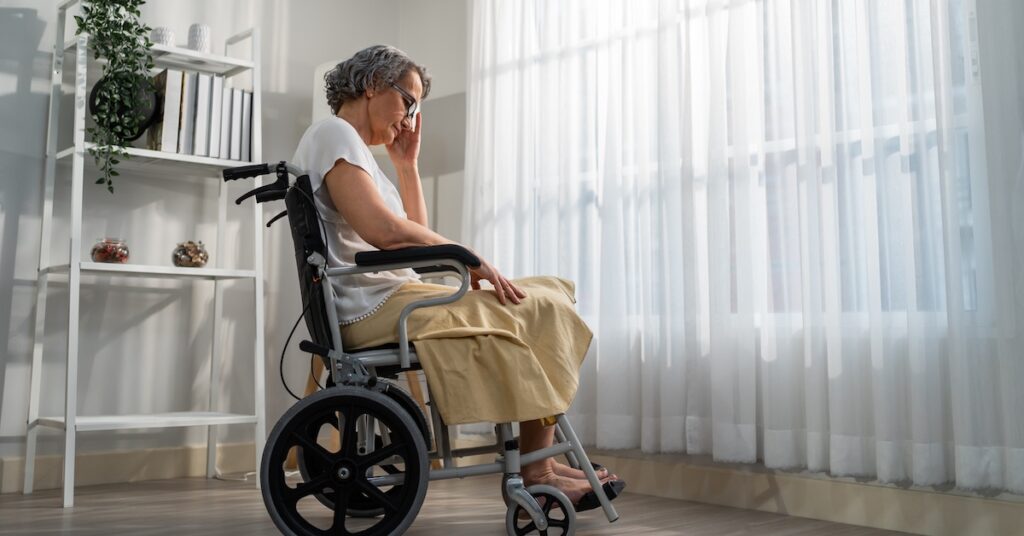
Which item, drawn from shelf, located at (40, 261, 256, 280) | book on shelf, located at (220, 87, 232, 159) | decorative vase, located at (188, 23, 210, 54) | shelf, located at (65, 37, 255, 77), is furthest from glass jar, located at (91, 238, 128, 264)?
decorative vase, located at (188, 23, 210, 54)

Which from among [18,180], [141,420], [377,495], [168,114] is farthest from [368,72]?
[18,180]

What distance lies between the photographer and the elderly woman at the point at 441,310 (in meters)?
1.73

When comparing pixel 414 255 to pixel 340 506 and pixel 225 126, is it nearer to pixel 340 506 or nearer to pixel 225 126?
pixel 340 506

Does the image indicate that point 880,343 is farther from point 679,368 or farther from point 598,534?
point 598,534

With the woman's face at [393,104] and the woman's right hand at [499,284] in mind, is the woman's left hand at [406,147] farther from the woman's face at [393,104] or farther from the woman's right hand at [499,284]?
the woman's right hand at [499,284]

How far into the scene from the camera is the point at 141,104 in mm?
2812

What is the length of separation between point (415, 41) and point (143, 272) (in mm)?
1617

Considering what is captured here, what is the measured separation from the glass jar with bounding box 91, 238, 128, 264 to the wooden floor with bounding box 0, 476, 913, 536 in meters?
0.71

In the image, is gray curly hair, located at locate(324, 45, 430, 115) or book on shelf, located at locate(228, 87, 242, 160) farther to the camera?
book on shelf, located at locate(228, 87, 242, 160)

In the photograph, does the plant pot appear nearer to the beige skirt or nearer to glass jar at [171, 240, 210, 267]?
glass jar at [171, 240, 210, 267]

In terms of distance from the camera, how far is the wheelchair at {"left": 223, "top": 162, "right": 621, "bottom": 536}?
5.52ft

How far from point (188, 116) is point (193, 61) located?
0.84ft

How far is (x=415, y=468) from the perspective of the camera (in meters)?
1.68

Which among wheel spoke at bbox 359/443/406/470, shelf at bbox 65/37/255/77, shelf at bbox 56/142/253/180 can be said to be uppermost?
shelf at bbox 65/37/255/77
